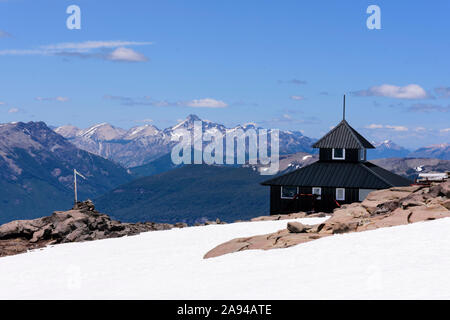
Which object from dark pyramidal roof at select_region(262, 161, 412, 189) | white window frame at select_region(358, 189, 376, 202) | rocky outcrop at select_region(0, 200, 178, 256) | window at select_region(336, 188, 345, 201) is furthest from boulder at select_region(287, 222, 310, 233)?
white window frame at select_region(358, 189, 376, 202)

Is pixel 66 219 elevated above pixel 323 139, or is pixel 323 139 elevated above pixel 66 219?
pixel 323 139

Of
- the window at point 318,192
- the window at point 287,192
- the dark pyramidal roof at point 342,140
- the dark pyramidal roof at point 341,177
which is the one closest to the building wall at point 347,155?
the dark pyramidal roof at point 341,177

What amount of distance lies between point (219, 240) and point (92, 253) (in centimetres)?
749

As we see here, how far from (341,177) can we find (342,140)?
18.1 ft

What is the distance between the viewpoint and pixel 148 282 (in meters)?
23.0

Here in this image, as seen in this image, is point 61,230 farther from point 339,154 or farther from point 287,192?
point 339,154

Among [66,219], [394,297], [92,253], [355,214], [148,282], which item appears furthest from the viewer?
[66,219]

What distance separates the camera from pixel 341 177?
233ft

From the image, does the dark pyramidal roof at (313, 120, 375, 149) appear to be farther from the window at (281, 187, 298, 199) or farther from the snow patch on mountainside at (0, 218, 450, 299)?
the snow patch on mountainside at (0, 218, 450, 299)

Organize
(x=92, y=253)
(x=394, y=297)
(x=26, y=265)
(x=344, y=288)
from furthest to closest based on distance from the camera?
(x=92, y=253) < (x=26, y=265) < (x=344, y=288) < (x=394, y=297)
